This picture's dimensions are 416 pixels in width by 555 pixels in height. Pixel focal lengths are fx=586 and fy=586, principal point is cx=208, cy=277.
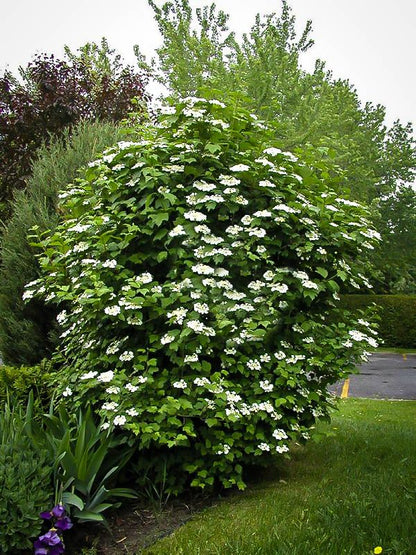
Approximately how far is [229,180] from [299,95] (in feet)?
37.8

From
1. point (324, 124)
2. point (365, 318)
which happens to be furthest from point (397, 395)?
point (324, 124)

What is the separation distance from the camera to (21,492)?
2.82 metres

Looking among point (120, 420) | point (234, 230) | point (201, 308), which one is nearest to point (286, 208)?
point (234, 230)

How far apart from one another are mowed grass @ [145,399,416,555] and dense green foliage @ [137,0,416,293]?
299 inches

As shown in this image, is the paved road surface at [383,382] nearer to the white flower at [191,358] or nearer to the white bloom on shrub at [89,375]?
the white flower at [191,358]

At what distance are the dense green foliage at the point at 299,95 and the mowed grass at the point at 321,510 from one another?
7594 millimetres

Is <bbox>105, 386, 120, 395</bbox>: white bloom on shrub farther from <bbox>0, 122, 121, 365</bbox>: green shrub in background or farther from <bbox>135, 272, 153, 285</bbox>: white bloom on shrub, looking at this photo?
<bbox>0, 122, 121, 365</bbox>: green shrub in background

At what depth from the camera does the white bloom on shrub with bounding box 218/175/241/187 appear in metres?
3.64

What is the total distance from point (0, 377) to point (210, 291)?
217cm

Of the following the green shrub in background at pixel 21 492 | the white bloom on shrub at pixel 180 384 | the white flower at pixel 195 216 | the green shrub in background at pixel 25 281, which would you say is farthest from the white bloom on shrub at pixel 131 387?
the green shrub in background at pixel 25 281

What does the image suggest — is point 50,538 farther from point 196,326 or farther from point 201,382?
point 196,326

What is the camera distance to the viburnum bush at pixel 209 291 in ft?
11.3

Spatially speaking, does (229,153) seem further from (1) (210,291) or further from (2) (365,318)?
(2) (365,318)

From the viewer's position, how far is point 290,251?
3945 mm
